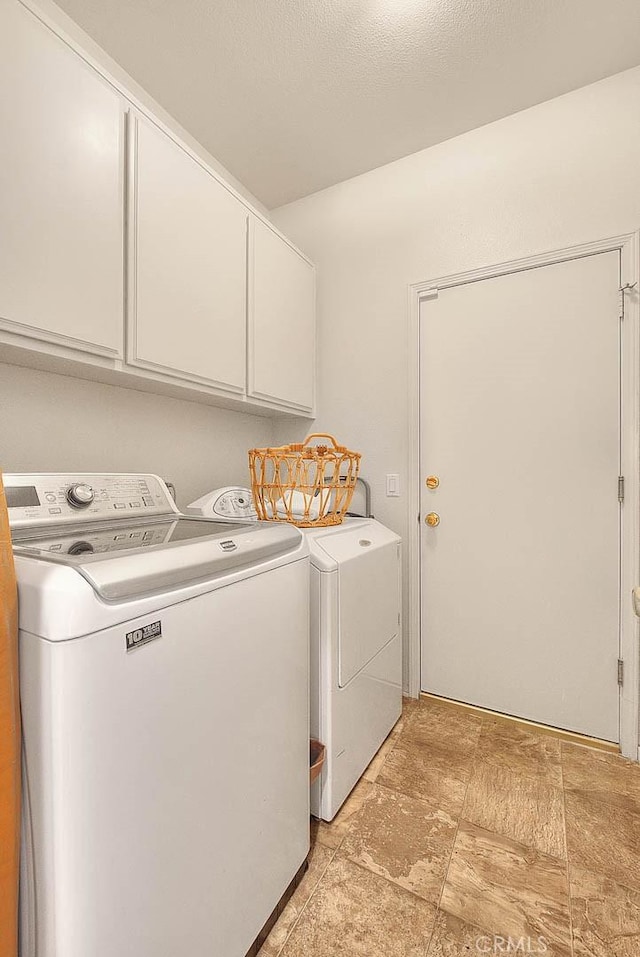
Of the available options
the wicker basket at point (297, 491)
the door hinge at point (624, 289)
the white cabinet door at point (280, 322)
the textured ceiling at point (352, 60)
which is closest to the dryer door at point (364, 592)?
Result: the wicker basket at point (297, 491)

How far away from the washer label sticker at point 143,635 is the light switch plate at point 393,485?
1.66 metres

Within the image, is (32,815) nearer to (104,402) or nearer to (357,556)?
(357,556)

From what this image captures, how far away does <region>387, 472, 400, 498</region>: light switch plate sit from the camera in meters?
2.24

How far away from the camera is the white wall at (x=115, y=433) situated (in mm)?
1396

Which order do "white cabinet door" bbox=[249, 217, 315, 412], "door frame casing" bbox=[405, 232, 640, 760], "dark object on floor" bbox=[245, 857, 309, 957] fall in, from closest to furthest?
"dark object on floor" bbox=[245, 857, 309, 957]
"door frame casing" bbox=[405, 232, 640, 760]
"white cabinet door" bbox=[249, 217, 315, 412]

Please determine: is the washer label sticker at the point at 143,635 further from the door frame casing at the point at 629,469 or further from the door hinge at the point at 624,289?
the door hinge at the point at 624,289

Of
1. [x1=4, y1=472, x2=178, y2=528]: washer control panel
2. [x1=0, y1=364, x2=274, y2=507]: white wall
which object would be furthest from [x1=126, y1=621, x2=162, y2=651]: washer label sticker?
[x1=0, y1=364, x2=274, y2=507]: white wall

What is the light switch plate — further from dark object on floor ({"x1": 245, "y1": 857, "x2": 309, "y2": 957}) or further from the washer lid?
dark object on floor ({"x1": 245, "y1": 857, "x2": 309, "y2": 957})

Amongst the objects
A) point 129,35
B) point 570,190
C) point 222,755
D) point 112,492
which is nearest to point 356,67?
point 129,35

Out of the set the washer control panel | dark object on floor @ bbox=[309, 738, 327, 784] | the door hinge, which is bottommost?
dark object on floor @ bbox=[309, 738, 327, 784]

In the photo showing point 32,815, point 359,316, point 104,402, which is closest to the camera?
point 32,815

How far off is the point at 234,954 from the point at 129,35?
2753 mm

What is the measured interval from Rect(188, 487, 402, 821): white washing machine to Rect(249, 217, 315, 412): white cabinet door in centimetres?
58

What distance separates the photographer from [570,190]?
185cm
